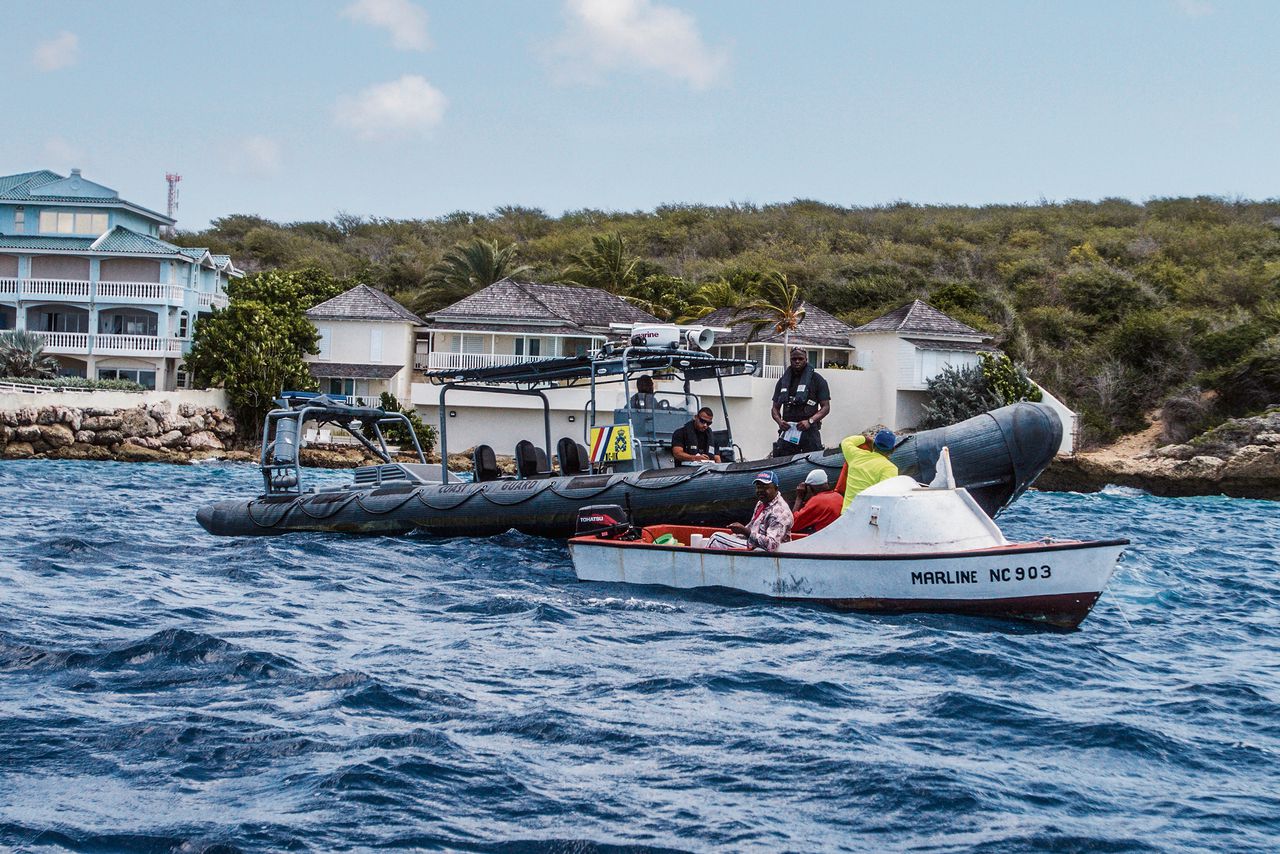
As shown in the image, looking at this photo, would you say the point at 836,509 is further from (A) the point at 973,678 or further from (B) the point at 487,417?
(B) the point at 487,417

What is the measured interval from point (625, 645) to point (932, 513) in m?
3.12

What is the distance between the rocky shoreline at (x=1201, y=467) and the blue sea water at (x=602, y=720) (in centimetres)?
2389

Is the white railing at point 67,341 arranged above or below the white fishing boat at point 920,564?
above

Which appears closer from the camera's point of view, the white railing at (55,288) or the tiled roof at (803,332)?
the tiled roof at (803,332)

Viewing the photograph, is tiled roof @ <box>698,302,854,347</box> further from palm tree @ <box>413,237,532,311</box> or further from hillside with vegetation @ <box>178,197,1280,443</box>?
palm tree @ <box>413,237,532,311</box>

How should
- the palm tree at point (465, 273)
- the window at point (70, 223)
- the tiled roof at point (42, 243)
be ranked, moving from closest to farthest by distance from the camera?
the tiled roof at point (42, 243)
the window at point (70, 223)
the palm tree at point (465, 273)

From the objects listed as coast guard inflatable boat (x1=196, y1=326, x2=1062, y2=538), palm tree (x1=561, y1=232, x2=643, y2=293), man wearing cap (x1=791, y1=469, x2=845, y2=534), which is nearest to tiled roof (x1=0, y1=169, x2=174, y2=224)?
palm tree (x1=561, y1=232, x2=643, y2=293)

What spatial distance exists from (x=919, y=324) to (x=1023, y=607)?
117ft

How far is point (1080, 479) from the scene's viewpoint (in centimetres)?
3928

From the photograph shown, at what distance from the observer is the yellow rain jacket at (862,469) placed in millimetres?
12781

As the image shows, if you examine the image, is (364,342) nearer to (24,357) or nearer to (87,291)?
(87,291)

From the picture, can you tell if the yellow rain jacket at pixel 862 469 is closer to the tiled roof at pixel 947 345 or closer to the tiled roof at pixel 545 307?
the tiled roof at pixel 947 345

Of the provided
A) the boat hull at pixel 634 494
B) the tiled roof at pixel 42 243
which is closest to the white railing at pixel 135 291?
the tiled roof at pixel 42 243

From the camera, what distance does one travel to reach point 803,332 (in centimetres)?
4772
